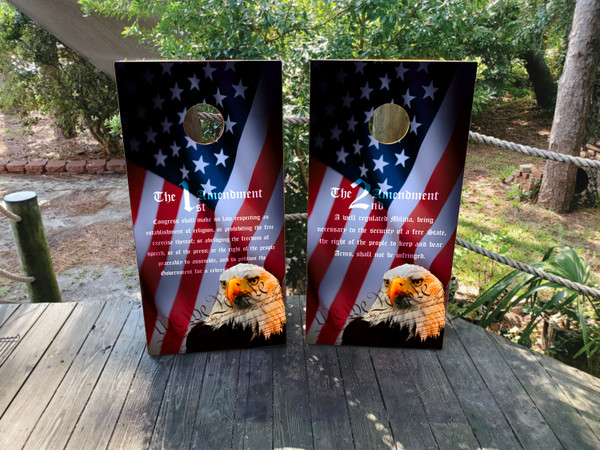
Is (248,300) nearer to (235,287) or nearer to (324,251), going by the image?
(235,287)

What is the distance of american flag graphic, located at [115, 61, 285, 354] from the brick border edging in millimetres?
5830

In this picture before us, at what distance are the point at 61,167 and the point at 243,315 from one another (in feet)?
20.8

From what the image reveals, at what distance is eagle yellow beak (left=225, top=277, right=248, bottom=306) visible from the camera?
197 centimetres

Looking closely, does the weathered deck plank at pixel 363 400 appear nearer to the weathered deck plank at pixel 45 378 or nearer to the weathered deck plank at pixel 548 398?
the weathered deck plank at pixel 548 398

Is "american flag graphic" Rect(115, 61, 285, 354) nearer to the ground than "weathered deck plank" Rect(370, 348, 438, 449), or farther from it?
farther from it

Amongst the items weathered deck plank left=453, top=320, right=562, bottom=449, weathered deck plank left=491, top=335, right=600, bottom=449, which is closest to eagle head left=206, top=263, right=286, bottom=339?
weathered deck plank left=453, top=320, right=562, bottom=449

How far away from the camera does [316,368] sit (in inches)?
78.0

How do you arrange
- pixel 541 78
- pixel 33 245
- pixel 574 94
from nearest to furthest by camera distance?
pixel 33 245, pixel 574 94, pixel 541 78

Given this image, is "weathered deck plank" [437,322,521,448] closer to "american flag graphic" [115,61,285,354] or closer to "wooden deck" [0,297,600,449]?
"wooden deck" [0,297,600,449]

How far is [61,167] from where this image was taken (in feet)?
24.0

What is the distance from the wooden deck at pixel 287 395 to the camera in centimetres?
166

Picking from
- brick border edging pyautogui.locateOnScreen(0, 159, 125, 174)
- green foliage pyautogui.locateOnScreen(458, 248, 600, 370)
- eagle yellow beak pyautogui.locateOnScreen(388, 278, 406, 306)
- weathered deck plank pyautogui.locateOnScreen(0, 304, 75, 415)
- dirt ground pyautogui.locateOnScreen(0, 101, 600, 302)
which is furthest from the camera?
brick border edging pyautogui.locateOnScreen(0, 159, 125, 174)

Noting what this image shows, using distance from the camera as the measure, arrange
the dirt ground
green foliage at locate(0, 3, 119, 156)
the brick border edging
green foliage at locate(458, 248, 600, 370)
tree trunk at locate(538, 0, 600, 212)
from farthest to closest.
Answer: the brick border edging < green foliage at locate(0, 3, 119, 156) < tree trunk at locate(538, 0, 600, 212) < the dirt ground < green foliage at locate(458, 248, 600, 370)

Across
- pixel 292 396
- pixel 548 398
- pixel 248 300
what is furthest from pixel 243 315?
pixel 548 398
